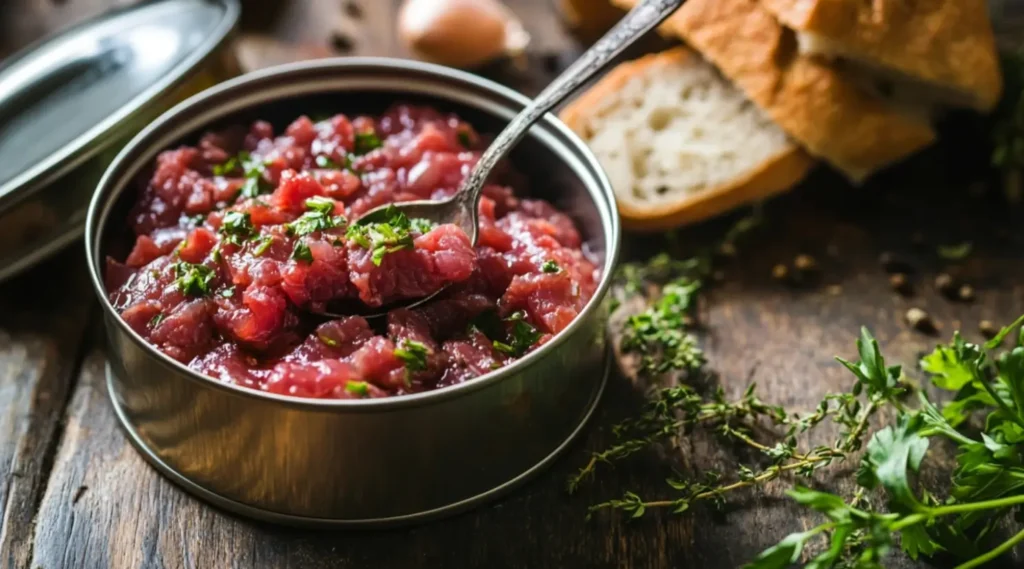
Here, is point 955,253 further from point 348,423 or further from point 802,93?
point 348,423

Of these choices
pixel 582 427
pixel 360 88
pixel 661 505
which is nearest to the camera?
pixel 661 505

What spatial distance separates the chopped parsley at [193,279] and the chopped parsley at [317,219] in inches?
9.4

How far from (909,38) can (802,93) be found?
0.37 m

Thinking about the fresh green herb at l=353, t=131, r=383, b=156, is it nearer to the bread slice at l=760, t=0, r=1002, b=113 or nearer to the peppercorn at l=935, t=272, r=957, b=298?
the bread slice at l=760, t=0, r=1002, b=113

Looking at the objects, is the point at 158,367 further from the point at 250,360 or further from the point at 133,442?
the point at 133,442

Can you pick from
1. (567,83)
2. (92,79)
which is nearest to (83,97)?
(92,79)

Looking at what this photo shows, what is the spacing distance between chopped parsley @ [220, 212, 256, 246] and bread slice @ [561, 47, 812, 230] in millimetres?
1339

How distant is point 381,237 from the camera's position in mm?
2588

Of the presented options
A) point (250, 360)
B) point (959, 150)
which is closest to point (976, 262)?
point (959, 150)

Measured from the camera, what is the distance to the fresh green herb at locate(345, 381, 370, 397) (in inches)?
94.7

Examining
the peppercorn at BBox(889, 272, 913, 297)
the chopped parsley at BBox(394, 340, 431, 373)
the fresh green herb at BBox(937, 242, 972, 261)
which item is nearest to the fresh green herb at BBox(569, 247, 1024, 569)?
the peppercorn at BBox(889, 272, 913, 297)

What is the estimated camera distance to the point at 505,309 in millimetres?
2736

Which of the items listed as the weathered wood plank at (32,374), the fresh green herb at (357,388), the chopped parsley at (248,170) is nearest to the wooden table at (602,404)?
the weathered wood plank at (32,374)

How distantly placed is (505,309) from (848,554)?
1.03 meters
